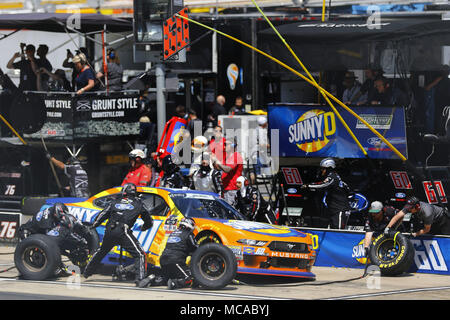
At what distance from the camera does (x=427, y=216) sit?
15.1m

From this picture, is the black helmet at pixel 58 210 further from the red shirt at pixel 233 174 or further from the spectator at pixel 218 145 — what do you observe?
the spectator at pixel 218 145

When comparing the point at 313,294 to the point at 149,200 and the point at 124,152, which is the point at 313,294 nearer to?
the point at 149,200

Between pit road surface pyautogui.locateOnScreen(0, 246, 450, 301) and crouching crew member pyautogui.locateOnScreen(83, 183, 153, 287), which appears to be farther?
crouching crew member pyautogui.locateOnScreen(83, 183, 153, 287)

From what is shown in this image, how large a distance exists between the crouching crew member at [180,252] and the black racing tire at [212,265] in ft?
0.94

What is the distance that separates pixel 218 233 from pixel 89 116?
6.60 m

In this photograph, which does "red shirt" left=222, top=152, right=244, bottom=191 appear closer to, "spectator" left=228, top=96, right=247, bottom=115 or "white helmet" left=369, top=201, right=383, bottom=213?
"white helmet" left=369, top=201, right=383, bottom=213

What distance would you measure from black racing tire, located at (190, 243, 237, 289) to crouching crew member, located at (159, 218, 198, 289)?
0.29m

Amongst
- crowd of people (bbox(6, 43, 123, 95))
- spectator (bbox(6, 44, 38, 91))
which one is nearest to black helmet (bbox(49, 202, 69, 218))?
crowd of people (bbox(6, 43, 123, 95))

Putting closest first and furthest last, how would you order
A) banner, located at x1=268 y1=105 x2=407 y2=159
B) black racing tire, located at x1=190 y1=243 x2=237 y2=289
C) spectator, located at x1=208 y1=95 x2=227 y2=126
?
black racing tire, located at x1=190 y1=243 x2=237 y2=289
banner, located at x1=268 y1=105 x2=407 y2=159
spectator, located at x1=208 y1=95 x2=227 y2=126

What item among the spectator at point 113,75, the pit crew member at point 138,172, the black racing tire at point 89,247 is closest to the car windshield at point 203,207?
the black racing tire at point 89,247

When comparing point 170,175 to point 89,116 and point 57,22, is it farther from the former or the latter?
point 57,22

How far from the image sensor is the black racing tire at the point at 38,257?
13359 mm

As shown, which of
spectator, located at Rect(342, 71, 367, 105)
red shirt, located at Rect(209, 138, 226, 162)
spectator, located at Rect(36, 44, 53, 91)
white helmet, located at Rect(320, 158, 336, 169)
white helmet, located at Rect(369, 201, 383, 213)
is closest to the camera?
white helmet, located at Rect(369, 201, 383, 213)

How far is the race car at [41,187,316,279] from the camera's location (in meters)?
13.4
